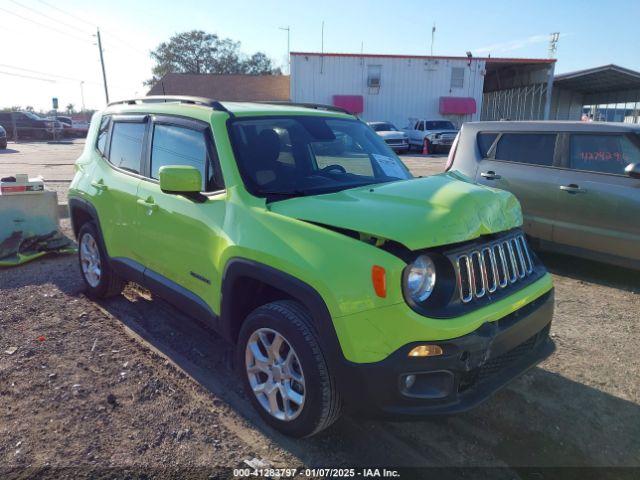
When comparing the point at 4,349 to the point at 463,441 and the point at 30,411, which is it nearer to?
the point at 30,411

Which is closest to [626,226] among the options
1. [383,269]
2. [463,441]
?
[463,441]

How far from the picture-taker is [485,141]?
690cm

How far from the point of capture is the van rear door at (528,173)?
239 inches

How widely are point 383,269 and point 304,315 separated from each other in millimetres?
565

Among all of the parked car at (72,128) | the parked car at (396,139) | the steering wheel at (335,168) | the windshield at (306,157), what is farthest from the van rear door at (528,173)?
the parked car at (72,128)

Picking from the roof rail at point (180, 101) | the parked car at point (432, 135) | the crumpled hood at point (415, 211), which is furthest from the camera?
the parked car at point (432, 135)

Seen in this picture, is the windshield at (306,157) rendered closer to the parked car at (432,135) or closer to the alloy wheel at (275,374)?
the alloy wheel at (275,374)

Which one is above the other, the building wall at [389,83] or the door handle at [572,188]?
the building wall at [389,83]

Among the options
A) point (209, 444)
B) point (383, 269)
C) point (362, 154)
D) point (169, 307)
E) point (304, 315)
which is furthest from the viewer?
point (169, 307)

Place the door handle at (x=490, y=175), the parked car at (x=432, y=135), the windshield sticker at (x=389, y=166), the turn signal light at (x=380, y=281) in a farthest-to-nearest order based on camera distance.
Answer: the parked car at (x=432, y=135) → the door handle at (x=490, y=175) → the windshield sticker at (x=389, y=166) → the turn signal light at (x=380, y=281)

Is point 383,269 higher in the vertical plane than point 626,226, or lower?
higher

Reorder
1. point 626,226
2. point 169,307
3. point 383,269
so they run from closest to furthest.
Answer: point 383,269
point 169,307
point 626,226

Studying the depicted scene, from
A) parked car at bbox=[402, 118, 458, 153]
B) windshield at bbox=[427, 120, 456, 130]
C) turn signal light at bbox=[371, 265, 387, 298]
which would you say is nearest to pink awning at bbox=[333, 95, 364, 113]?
parked car at bbox=[402, 118, 458, 153]

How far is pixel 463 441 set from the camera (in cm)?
292
